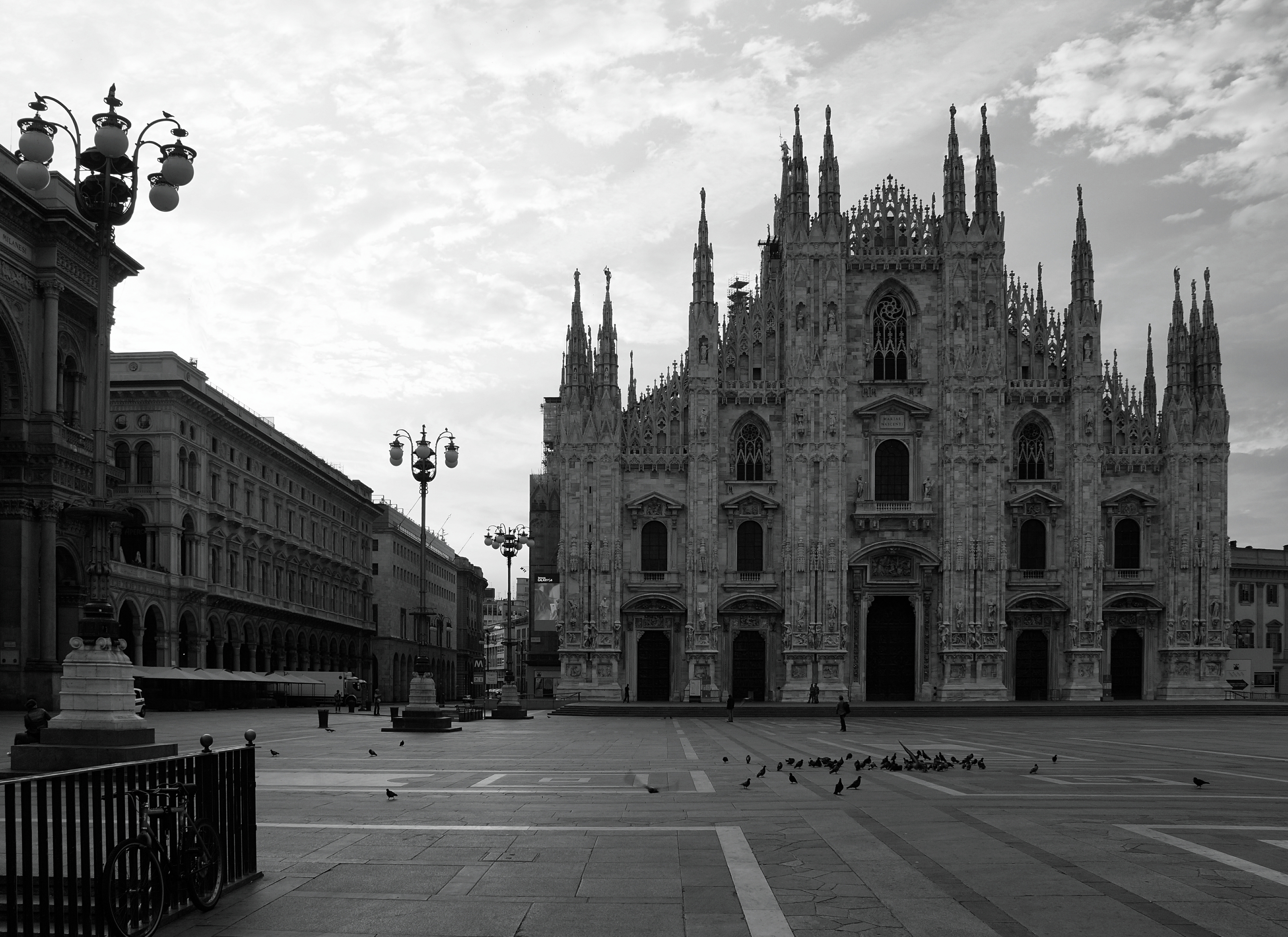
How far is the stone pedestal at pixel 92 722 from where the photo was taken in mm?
13320

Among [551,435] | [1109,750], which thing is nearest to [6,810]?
[1109,750]

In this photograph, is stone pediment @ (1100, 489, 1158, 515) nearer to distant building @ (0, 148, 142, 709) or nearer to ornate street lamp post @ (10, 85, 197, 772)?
distant building @ (0, 148, 142, 709)

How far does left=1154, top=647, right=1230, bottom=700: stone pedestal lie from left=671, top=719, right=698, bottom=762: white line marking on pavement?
101 feet

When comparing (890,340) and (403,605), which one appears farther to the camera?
(403,605)

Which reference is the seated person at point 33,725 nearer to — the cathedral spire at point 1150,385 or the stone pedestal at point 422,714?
the stone pedestal at point 422,714

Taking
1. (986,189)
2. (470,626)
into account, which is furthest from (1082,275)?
(470,626)

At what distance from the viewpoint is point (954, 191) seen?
208 ft

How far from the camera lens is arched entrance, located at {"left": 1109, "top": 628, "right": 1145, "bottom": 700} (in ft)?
205

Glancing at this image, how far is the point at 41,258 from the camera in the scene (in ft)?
146

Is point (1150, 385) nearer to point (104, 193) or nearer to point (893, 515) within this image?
point (893, 515)

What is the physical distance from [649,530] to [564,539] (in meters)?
4.24

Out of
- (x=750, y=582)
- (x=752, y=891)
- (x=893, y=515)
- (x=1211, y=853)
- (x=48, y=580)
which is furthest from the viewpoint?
(x=750, y=582)

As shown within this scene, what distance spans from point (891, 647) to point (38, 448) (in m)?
39.2

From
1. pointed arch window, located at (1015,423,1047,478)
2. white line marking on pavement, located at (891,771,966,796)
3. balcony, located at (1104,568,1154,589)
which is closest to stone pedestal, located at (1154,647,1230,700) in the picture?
balcony, located at (1104,568,1154,589)
